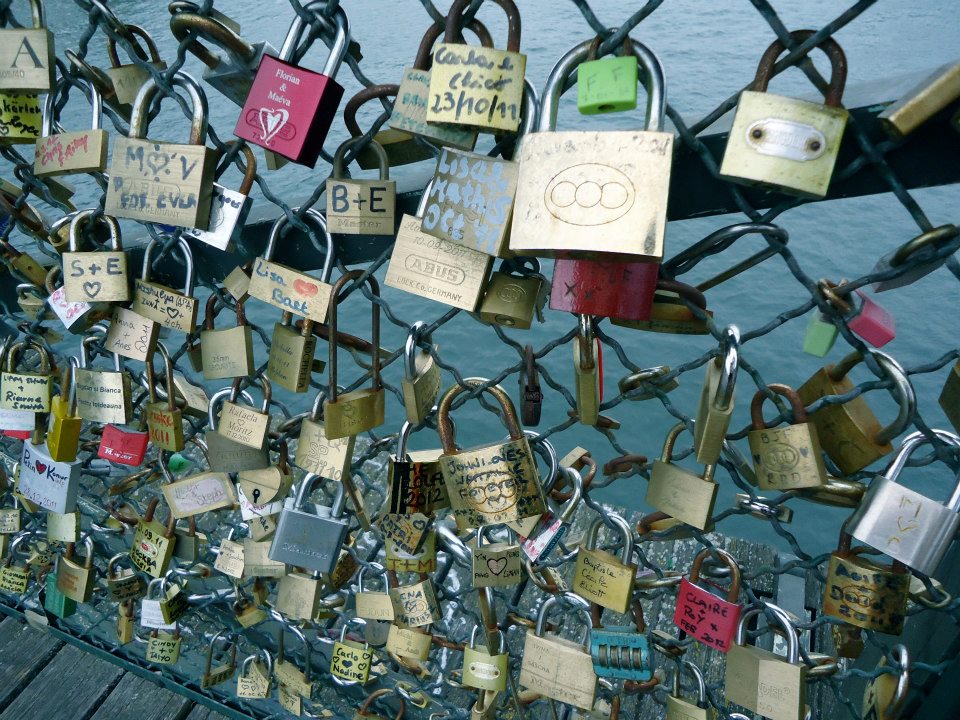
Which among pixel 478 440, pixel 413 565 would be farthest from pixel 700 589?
pixel 478 440

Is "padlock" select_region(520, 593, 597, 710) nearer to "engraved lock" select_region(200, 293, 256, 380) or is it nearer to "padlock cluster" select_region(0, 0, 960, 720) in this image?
"padlock cluster" select_region(0, 0, 960, 720)

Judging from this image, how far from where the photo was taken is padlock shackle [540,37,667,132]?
0.64m

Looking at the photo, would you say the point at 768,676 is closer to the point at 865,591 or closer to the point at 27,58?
the point at 865,591

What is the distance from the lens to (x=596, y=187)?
2.06ft

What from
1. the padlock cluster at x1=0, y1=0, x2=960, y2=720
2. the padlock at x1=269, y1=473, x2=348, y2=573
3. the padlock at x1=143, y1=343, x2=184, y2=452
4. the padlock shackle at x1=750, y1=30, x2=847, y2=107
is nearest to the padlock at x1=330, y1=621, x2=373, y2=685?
the padlock cluster at x1=0, y1=0, x2=960, y2=720

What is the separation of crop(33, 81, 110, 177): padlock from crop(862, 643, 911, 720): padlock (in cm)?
119

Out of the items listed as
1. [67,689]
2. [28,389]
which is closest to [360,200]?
[28,389]

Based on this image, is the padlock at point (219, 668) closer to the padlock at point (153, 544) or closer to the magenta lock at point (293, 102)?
the padlock at point (153, 544)

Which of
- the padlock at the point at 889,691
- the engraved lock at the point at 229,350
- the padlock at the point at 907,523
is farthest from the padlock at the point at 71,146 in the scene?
the padlock at the point at 889,691

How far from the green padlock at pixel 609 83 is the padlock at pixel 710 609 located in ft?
1.91

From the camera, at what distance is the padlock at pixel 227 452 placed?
1078mm

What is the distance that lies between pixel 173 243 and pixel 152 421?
1.02 ft

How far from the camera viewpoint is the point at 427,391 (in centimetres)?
90

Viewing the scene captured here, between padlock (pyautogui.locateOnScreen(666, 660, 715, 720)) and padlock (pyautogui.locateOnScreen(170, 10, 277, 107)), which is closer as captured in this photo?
padlock (pyautogui.locateOnScreen(170, 10, 277, 107))
